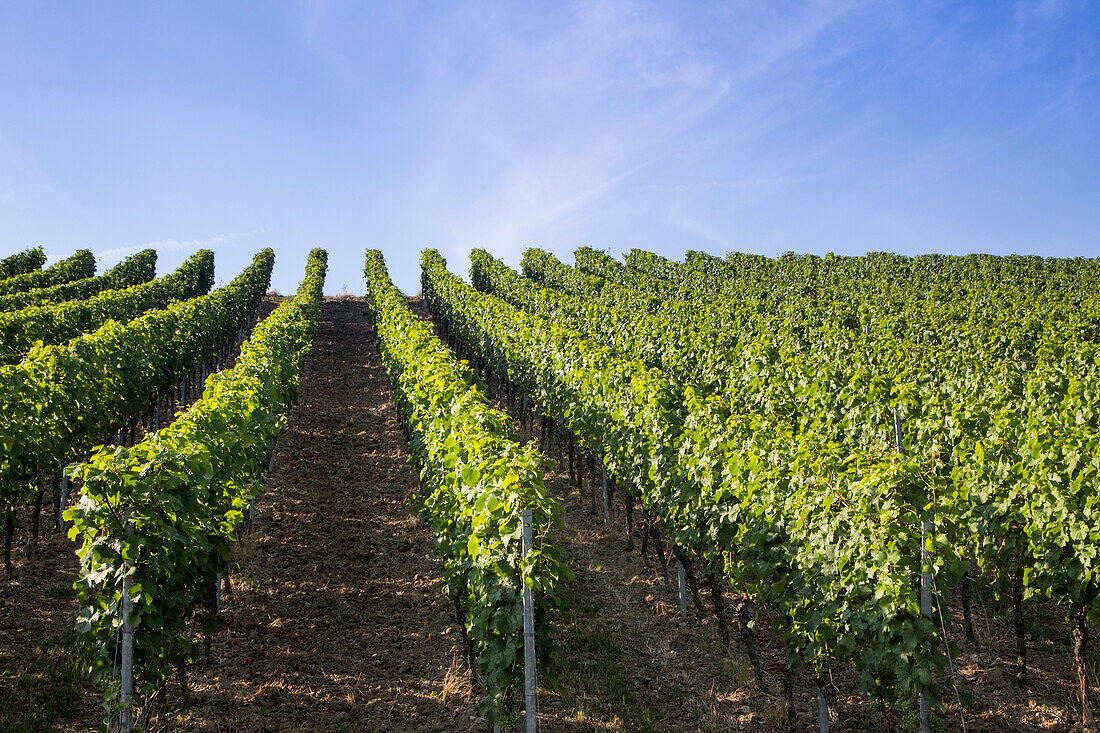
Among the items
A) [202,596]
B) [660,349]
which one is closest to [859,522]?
[202,596]

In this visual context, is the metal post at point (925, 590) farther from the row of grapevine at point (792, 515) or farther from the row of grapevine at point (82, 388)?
the row of grapevine at point (82, 388)

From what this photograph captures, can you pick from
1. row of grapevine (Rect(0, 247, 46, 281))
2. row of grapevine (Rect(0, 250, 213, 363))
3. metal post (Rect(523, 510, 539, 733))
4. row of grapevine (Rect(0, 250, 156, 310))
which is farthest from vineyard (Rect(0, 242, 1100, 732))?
row of grapevine (Rect(0, 247, 46, 281))

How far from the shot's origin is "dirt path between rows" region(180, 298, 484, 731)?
6988mm

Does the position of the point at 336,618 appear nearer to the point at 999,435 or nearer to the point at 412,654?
the point at 412,654

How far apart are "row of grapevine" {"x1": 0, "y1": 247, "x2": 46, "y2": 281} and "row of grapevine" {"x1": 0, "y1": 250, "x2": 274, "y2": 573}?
31110 mm

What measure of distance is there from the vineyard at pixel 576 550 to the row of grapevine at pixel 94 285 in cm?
1511

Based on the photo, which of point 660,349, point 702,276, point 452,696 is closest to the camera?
point 452,696

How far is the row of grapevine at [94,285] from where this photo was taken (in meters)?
25.9

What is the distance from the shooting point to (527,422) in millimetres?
18609

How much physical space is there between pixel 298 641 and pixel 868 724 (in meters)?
6.57

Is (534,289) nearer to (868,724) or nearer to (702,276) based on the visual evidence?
(702,276)

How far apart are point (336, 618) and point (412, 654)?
1364 mm

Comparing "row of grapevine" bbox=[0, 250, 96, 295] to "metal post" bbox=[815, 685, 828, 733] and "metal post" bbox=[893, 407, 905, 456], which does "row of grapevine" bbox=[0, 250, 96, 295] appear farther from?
"metal post" bbox=[815, 685, 828, 733]

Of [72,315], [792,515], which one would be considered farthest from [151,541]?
[72,315]
